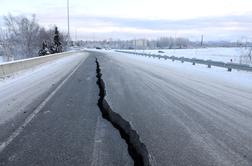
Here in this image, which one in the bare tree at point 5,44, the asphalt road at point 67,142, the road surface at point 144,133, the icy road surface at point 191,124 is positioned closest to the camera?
the asphalt road at point 67,142

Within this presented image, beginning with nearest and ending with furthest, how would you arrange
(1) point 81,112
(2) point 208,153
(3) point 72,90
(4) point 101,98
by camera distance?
(2) point 208,153 < (1) point 81,112 < (4) point 101,98 < (3) point 72,90

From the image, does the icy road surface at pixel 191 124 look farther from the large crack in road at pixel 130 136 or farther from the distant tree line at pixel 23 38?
the distant tree line at pixel 23 38

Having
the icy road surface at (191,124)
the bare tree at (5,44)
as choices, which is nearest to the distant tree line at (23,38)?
the bare tree at (5,44)

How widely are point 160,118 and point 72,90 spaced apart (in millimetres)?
5679

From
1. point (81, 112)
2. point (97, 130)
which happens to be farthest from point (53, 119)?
point (97, 130)

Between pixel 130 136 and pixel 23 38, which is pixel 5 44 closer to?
pixel 23 38

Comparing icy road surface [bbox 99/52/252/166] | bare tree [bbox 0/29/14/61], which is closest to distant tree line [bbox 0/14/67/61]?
bare tree [bbox 0/29/14/61]

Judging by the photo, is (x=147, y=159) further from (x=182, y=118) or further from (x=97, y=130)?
(x=182, y=118)

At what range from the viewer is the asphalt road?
4.67 metres

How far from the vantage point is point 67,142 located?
18.2 feet

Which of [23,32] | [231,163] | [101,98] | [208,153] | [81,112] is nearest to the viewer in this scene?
[231,163]

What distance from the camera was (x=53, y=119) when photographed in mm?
7375

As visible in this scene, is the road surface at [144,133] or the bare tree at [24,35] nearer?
the road surface at [144,133]

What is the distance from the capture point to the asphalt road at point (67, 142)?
4672 mm
